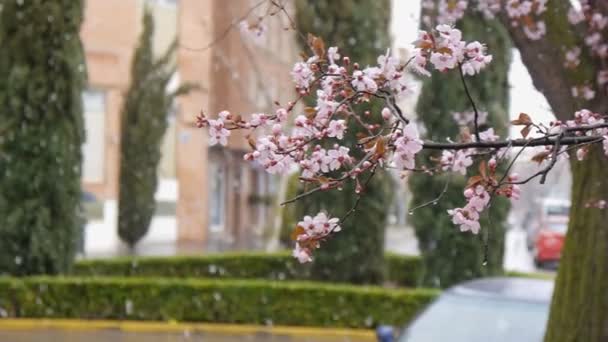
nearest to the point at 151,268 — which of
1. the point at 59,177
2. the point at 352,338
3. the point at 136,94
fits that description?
the point at 59,177

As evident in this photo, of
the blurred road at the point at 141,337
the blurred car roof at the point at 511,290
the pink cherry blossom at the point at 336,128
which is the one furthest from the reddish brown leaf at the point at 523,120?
the blurred road at the point at 141,337

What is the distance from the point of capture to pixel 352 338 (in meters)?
12.9

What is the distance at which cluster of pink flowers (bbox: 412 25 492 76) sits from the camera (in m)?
3.13

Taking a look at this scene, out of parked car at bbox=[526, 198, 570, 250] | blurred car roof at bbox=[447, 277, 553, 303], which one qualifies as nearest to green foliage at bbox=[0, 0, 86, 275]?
blurred car roof at bbox=[447, 277, 553, 303]

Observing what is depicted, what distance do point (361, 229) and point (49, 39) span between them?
17.4 ft

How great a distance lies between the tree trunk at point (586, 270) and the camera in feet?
17.5

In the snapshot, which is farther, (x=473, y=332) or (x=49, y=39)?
(x=49, y=39)

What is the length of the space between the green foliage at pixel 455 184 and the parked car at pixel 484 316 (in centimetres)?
783

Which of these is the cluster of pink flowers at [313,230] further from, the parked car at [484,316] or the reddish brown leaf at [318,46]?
the parked car at [484,316]

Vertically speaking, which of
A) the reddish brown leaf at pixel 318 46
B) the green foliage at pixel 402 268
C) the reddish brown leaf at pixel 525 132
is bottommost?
the green foliage at pixel 402 268

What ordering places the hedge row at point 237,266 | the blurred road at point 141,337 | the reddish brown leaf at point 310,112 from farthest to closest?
the hedge row at point 237,266, the blurred road at point 141,337, the reddish brown leaf at point 310,112

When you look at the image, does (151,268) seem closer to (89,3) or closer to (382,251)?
(382,251)

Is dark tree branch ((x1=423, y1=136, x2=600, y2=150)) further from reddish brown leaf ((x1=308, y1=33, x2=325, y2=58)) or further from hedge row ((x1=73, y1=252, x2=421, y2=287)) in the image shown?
hedge row ((x1=73, y1=252, x2=421, y2=287))

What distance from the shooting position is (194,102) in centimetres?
3462
